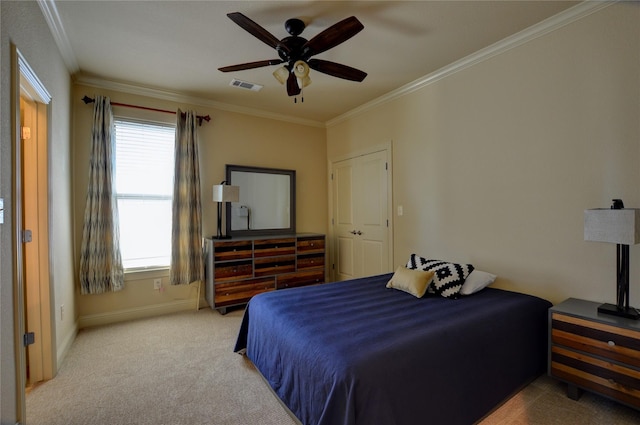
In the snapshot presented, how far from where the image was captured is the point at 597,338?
186 centimetres

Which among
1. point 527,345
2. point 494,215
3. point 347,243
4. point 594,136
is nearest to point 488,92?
point 594,136

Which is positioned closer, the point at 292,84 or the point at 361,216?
the point at 292,84

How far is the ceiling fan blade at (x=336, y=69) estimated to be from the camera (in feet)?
7.48

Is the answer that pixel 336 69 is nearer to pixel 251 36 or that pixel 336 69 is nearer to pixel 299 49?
pixel 299 49

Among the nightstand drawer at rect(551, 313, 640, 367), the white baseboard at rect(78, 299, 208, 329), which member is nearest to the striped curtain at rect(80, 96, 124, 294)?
the white baseboard at rect(78, 299, 208, 329)

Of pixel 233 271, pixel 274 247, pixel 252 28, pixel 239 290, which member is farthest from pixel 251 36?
pixel 239 290

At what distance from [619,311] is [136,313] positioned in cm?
446

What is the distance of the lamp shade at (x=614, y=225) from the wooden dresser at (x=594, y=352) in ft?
1.64

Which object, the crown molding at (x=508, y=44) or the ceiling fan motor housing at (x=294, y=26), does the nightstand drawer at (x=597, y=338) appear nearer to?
the crown molding at (x=508, y=44)

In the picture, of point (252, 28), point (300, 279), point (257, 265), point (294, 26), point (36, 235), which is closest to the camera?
point (252, 28)

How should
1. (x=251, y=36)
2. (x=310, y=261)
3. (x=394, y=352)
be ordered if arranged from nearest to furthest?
(x=394, y=352)
(x=251, y=36)
(x=310, y=261)

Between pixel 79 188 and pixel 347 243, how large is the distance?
3435 millimetres

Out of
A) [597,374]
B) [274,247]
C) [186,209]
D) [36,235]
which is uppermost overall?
[186,209]

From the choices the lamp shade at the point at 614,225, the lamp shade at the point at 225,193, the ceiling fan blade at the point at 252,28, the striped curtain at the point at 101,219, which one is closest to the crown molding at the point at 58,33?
the striped curtain at the point at 101,219
